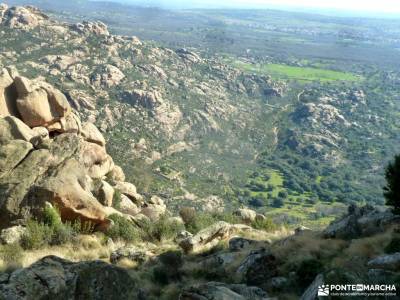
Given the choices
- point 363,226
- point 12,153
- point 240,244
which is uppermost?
point 12,153

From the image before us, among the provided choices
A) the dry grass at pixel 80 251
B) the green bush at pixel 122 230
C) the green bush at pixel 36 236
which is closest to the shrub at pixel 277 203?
the green bush at pixel 122 230

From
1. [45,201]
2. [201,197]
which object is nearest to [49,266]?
[45,201]

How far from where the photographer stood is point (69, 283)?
1427cm

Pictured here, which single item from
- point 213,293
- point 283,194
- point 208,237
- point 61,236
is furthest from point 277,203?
point 213,293

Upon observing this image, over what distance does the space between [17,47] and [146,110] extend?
59.2 meters

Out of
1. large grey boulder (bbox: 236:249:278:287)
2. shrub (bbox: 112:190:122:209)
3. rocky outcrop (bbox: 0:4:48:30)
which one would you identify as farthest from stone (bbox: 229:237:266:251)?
rocky outcrop (bbox: 0:4:48:30)

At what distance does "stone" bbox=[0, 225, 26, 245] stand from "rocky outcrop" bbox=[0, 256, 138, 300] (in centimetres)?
1053

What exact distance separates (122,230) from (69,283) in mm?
18535

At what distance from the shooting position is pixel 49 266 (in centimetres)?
1514

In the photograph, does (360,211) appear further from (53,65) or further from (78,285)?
(53,65)

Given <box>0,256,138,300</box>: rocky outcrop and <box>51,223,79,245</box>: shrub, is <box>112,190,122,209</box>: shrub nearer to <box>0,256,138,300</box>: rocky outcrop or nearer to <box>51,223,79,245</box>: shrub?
<box>51,223,79,245</box>: shrub

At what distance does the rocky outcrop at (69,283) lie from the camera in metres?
13.6

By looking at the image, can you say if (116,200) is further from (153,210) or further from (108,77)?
(108,77)

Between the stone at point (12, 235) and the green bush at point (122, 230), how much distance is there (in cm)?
759
